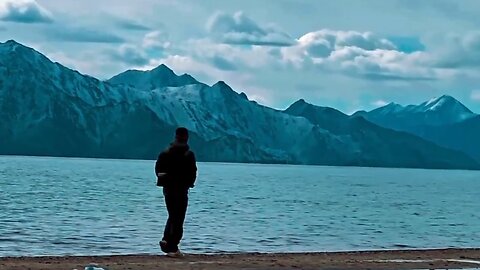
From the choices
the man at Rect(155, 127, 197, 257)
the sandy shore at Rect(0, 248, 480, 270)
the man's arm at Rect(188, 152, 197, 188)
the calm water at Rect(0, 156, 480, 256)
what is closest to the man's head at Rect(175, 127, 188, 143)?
the man at Rect(155, 127, 197, 257)

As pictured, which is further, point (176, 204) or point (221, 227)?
point (221, 227)

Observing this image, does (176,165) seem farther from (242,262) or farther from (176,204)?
(242,262)

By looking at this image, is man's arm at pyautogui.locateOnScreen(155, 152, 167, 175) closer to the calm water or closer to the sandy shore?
the sandy shore

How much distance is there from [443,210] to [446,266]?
6648 cm

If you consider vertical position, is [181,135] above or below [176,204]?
above

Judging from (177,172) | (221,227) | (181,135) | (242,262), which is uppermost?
(181,135)

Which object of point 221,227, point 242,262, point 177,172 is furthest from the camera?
point 221,227

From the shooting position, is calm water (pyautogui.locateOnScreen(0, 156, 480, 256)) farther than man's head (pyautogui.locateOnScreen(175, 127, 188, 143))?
Yes

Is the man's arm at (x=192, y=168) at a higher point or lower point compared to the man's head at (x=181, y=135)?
lower

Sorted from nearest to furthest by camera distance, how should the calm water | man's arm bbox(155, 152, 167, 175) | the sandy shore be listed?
1. the sandy shore
2. man's arm bbox(155, 152, 167, 175)
3. the calm water

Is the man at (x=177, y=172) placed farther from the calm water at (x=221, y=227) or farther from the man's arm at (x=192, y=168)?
the calm water at (x=221, y=227)

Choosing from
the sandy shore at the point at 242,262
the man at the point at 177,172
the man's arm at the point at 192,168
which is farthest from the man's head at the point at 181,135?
the sandy shore at the point at 242,262

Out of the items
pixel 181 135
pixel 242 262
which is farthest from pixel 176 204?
pixel 242 262

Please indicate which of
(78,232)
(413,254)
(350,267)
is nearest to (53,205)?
(78,232)
